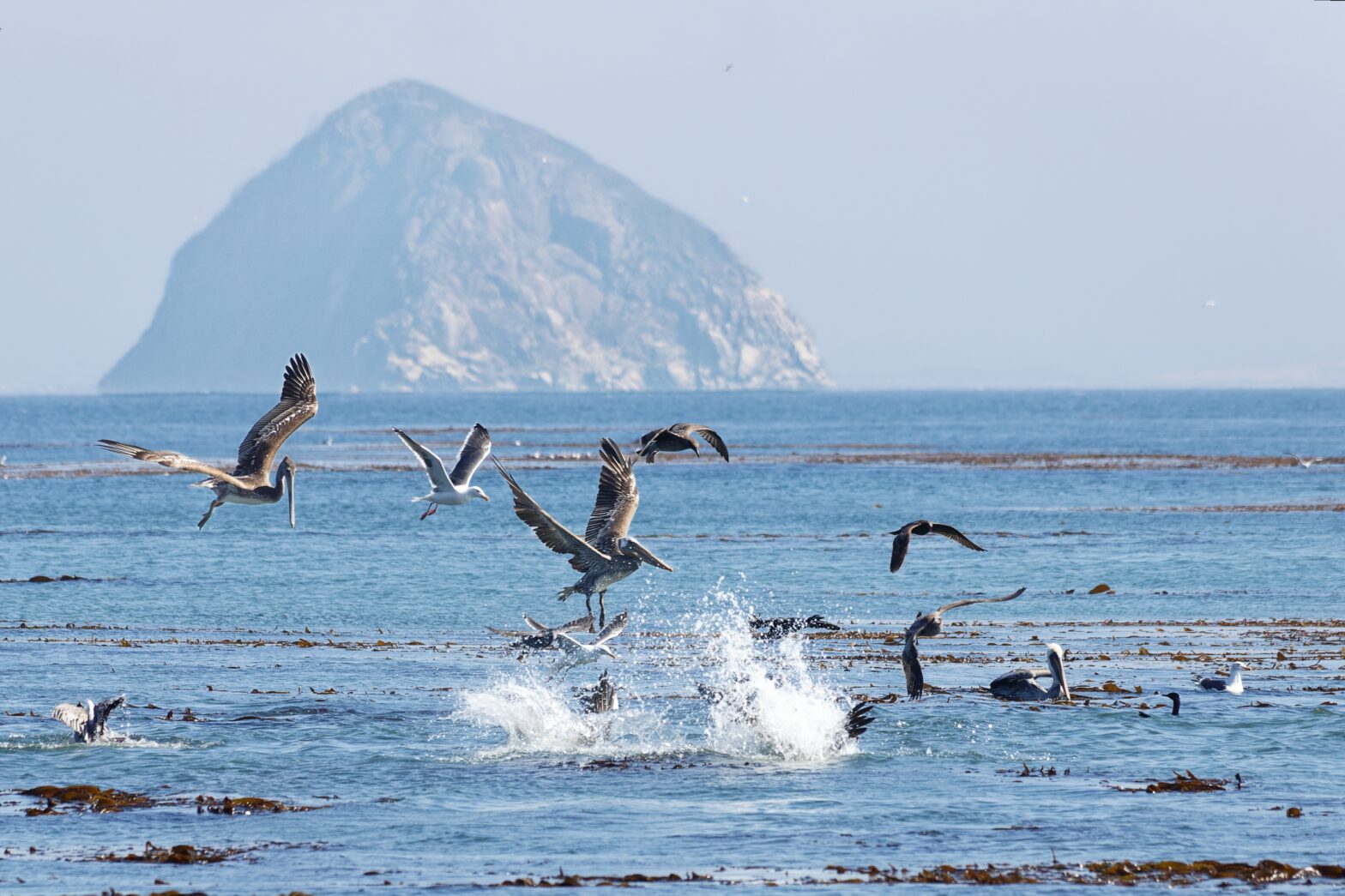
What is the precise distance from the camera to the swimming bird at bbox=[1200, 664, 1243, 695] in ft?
75.4

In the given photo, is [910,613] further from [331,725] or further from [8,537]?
[8,537]

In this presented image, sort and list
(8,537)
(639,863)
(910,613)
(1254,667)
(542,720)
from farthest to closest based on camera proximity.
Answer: (8,537), (910,613), (1254,667), (542,720), (639,863)

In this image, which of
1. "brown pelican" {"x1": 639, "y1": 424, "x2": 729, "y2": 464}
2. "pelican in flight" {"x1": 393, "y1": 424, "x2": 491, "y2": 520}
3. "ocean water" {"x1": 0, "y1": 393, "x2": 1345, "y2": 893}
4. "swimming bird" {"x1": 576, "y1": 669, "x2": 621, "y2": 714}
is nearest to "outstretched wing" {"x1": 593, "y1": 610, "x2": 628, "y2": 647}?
"swimming bird" {"x1": 576, "y1": 669, "x2": 621, "y2": 714}

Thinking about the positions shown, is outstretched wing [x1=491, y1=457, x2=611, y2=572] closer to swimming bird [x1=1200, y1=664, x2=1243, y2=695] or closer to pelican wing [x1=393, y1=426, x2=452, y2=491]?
pelican wing [x1=393, y1=426, x2=452, y2=491]

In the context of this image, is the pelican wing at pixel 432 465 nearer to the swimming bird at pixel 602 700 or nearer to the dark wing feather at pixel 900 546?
the swimming bird at pixel 602 700

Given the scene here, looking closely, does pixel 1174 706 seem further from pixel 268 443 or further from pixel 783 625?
pixel 268 443

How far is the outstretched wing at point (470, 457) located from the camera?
74.0 ft

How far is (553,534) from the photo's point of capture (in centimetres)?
1848

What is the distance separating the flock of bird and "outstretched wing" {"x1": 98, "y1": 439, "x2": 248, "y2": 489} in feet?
0.10

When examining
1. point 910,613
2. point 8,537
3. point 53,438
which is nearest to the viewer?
point 910,613

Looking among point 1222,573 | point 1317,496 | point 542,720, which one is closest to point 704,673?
point 542,720

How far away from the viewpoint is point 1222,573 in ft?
131

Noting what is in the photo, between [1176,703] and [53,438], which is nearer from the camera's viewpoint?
[1176,703]

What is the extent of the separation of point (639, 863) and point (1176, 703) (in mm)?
9076
